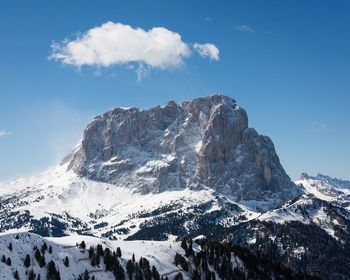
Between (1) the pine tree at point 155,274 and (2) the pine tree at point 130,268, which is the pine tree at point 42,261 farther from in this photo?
(1) the pine tree at point 155,274

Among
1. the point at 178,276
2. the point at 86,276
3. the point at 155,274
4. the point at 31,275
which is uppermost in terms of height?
the point at 31,275

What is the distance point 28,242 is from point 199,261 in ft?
194

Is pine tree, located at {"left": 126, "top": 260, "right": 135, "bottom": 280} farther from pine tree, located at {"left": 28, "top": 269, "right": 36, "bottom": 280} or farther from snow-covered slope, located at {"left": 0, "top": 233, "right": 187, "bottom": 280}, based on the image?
pine tree, located at {"left": 28, "top": 269, "right": 36, "bottom": 280}

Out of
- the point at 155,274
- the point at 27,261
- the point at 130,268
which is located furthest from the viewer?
the point at 155,274

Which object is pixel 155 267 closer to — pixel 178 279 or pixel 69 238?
pixel 178 279

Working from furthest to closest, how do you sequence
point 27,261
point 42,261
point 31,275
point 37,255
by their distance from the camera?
point 37,255 < point 42,261 < point 27,261 < point 31,275

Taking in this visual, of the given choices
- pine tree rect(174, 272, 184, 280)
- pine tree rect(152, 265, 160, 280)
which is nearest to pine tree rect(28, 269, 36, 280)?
pine tree rect(152, 265, 160, 280)

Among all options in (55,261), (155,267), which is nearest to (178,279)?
(155,267)

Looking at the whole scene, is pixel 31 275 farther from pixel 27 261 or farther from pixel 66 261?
pixel 66 261

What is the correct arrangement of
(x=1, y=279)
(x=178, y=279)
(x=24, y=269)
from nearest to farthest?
1. (x=1, y=279)
2. (x=24, y=269)
3. (x=178, y=279)

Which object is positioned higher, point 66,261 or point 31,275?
point 66,261

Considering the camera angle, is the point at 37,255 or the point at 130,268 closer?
the point at 37,255

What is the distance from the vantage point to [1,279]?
13900 centimetres

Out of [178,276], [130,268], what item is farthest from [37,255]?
[178,276]
